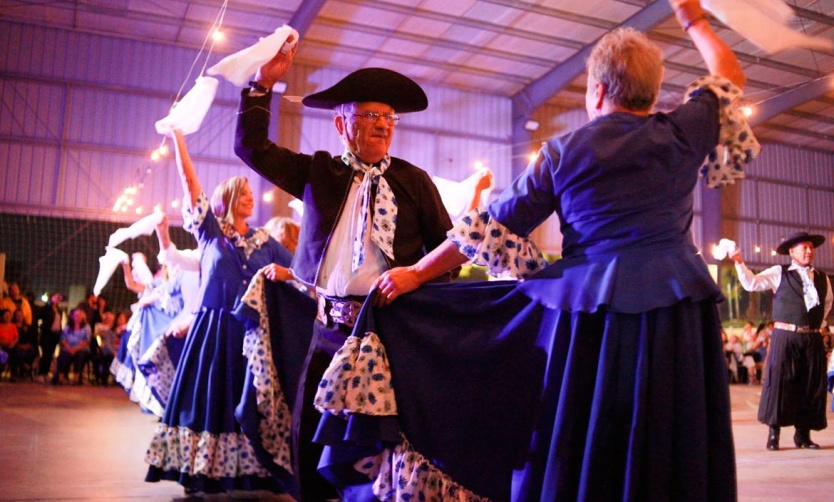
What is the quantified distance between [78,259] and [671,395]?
1305cm

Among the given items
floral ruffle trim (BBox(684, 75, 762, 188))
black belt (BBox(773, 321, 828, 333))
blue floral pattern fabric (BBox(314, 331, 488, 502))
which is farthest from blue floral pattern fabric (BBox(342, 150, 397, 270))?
black belt (BBox(773, 321, 828, 333))

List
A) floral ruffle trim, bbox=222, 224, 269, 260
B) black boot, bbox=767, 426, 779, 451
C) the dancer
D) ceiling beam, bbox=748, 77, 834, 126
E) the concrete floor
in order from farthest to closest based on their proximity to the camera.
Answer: ceiling beam, bbox=748, 77, 834, 126 → black boot, bbox=767, 426, 779, 451 → the dancer → floral ruffle trim, bbox=222, 224, 269, 260 → the concrete floor

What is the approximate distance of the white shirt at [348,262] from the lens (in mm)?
2354

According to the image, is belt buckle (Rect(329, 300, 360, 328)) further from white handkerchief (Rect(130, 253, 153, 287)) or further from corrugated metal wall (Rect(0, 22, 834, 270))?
corrugated metal wall (Rect(0, 22, 834, 270))

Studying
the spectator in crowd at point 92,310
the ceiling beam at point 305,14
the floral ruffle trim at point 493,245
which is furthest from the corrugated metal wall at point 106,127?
the floral ruffle trim at point 493,245

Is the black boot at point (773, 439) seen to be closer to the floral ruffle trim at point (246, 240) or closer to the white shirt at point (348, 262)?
the floral ruffle trim at point (246, 240)

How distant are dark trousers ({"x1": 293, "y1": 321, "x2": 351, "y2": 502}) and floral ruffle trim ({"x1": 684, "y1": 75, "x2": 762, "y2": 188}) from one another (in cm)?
115

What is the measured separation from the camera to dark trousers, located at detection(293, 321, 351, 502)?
2.36 meters

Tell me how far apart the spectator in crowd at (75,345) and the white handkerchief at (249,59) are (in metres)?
8.96

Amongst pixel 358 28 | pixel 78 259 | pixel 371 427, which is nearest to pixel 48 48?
pixel 78 259

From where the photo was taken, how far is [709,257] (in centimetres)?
1683

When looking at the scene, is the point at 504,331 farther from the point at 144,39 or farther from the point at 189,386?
the point at 144,39

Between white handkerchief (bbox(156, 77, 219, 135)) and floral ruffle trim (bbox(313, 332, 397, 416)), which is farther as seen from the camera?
white handkerchief (bbox(156, 77, 219, 135))

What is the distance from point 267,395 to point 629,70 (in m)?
1.90
